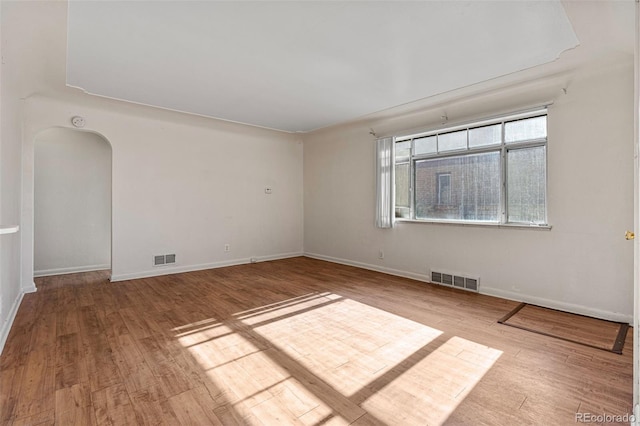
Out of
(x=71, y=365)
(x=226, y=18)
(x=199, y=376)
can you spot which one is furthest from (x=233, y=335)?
(x=226, y=18)

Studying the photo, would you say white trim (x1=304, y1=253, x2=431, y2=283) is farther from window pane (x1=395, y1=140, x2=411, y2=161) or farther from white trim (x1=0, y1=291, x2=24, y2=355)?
white trim (x1=0, y1=291, x2=24, y2=355)

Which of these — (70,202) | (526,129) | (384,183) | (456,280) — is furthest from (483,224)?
(70,202)

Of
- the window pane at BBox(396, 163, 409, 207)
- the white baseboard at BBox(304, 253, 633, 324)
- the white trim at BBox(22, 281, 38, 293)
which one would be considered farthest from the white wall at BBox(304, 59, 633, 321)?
the white trim at BBox(22, 281, 38, 293)

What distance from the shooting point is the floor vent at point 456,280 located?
427 cm

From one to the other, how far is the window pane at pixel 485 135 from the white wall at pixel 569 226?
8.5 inches

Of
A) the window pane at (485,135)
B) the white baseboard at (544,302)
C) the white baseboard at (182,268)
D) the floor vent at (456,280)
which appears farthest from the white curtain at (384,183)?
the white baseboard at (182,268)

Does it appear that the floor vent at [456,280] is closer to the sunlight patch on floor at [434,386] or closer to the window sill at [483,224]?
the window sill at [483,224]

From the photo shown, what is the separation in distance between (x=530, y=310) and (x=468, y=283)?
2.85 ft

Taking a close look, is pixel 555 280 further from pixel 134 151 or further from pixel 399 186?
pixel 134 151

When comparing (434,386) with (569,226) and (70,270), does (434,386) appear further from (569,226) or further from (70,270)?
(70,270)

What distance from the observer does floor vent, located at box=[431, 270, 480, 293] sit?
168 inches

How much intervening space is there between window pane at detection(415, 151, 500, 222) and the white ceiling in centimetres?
117

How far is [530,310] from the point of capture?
3.54m

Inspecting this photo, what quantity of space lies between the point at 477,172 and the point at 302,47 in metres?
3.03
